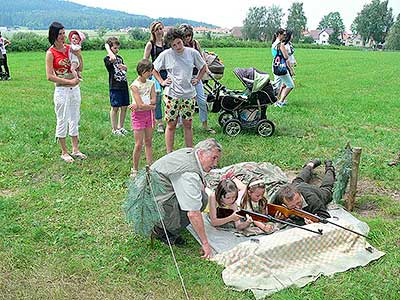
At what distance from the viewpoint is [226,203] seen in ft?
13.3

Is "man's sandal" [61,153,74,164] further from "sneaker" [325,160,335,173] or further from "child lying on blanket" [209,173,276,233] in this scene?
"sneaker" [325,160,335,173]

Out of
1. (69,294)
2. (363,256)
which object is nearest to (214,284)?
(69,294)

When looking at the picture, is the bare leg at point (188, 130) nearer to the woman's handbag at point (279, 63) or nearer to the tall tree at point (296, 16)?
the woman's handbag at point (279, 63)

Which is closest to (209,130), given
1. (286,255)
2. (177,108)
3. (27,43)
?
(177,108)

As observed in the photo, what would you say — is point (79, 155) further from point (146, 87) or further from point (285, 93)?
point (285, 93)

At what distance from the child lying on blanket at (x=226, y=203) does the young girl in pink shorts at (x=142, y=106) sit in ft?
5.05

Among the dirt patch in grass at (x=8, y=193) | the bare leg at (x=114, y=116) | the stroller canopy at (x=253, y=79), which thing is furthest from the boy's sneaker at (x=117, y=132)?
the dirt patch in grass at (x=8, y=193)

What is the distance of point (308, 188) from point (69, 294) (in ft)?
7.94

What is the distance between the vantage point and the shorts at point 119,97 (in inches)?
274

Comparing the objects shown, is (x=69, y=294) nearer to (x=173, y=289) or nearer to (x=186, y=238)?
(x=173, y=289)

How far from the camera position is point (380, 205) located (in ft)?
15.5

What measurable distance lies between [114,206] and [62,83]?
1795 millimetres

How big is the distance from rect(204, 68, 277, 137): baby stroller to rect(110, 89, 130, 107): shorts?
4.12 feet

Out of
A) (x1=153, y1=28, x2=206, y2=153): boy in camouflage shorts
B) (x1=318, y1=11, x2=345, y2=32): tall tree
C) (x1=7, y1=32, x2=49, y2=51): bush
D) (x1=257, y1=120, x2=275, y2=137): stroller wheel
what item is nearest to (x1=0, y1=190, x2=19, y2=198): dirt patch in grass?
(x1=153, y1=28, x2=206, y2=153): boy in camouflage shorts
